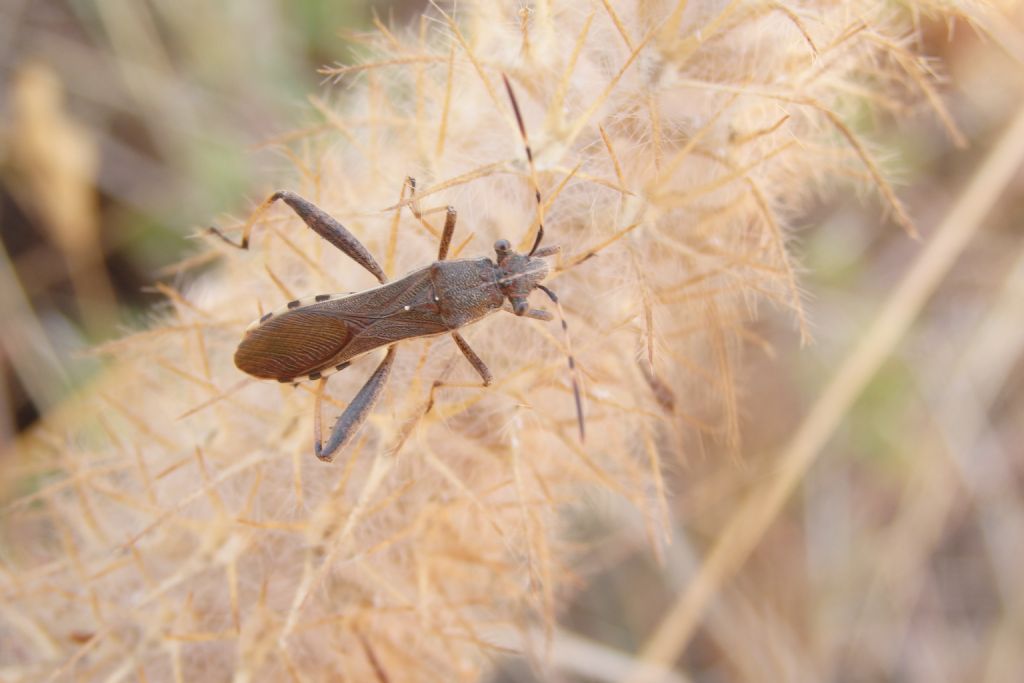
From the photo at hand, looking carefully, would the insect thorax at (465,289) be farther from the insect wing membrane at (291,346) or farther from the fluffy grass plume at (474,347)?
the insect wing membrane at (291,346)

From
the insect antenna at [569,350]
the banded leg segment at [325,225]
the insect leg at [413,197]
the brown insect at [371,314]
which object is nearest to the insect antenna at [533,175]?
the brown insect at [371,314]

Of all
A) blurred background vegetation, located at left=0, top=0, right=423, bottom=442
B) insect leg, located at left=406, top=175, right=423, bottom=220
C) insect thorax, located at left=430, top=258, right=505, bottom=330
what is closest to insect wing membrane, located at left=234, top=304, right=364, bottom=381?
insect thorax, located at left=430, top=258, right=505, bottom=330

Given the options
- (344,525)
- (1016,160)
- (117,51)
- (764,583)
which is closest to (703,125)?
(344,525)

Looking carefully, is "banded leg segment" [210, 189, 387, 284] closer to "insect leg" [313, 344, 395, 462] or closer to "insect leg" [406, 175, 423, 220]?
"insect leg" [406, 175, 423, 220]

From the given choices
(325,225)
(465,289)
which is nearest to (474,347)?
(465,289)

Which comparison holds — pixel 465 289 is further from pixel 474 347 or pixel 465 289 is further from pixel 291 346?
pixel 291 346
